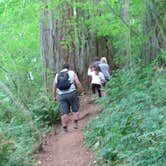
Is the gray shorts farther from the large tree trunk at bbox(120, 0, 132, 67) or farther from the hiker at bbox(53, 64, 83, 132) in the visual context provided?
the large tree trunk at bbox(120, 0, 132, 67)

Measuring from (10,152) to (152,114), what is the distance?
270 cm

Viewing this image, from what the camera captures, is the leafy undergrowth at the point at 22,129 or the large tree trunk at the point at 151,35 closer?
the leafy undergrowth at the point at 22,129

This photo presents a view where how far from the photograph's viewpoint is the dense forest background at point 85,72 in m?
7.61

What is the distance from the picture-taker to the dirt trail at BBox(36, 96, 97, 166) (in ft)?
28.9

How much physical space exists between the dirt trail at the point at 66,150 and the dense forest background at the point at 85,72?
25 centimetres

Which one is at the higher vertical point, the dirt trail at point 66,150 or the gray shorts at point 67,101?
the gray shorts at point 67,101

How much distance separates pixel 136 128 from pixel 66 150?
2.61 m

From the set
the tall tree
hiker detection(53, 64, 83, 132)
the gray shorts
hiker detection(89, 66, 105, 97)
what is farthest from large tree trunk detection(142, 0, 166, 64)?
the tall tree

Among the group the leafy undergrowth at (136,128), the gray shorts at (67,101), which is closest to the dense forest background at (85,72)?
the leafy undergrowth at (136,128)

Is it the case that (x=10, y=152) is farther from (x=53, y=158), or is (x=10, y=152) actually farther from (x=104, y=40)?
(x=104, y=40)

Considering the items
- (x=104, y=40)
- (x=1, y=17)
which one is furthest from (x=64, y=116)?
(x=1, y=17)

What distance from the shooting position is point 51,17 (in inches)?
639

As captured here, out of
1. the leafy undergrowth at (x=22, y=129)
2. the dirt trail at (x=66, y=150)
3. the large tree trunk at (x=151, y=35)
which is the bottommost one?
the dirt trail at (x=66, y=150)

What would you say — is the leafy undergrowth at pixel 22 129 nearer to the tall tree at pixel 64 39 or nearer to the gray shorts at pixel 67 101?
the gray shorts at pixel 67 101
